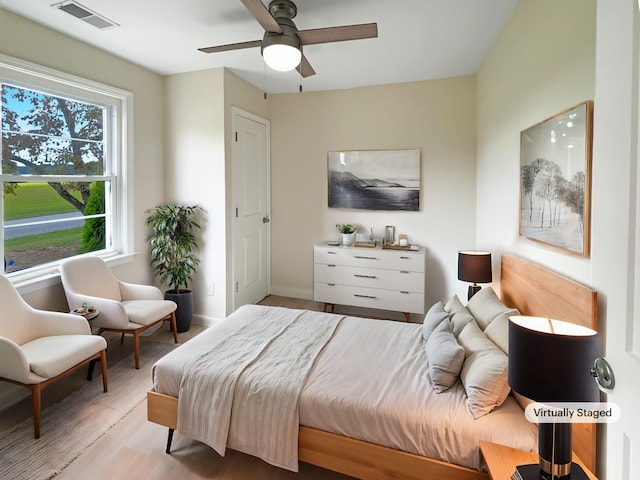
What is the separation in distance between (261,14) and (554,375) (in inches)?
82.0

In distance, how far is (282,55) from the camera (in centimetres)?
215

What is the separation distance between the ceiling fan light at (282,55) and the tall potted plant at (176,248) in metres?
2.01

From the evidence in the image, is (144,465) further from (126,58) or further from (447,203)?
(447,203)

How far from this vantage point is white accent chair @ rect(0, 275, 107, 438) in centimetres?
201

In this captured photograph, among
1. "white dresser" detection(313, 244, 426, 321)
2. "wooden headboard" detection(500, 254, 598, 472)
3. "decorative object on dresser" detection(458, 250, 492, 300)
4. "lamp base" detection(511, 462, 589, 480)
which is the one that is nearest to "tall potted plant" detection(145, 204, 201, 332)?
"white dresser" detection(313, 244, 426, 321)

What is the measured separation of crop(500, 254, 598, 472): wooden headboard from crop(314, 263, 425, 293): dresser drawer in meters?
1.22

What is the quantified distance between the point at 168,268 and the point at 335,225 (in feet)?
6.71

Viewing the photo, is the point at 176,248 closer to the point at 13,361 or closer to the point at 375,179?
the point at 13,361

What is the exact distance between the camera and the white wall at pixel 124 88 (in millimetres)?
2523

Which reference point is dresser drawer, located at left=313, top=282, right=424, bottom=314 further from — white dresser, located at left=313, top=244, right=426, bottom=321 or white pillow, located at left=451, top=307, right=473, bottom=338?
white pillow, located at left=451, top=307, right=473, bottom=338

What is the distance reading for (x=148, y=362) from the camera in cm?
300

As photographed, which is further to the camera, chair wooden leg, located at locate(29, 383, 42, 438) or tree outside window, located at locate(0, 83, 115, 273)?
tree outside window, located at locate(0, 83, 115, 273)

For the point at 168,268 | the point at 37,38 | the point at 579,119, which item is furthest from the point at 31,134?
Answer: the point at 579,119

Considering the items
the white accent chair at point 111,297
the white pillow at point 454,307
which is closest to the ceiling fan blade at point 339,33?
the white pillow at point 454,307
